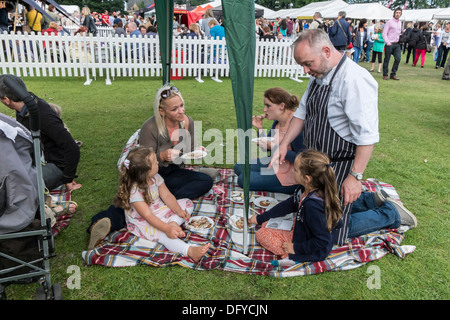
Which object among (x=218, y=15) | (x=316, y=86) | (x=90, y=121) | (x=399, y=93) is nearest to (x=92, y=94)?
(x=90, y=121)

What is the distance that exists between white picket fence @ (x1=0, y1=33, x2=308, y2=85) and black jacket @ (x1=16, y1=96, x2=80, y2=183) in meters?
7.63

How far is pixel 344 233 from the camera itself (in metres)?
3.34

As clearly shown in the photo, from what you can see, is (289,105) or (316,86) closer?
(316,86)

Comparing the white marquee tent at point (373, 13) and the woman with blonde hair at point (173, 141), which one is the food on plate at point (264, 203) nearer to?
the woman with blonde hair at point (173, 141)

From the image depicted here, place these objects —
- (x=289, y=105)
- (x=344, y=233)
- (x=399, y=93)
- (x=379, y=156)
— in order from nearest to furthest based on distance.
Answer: (x=344, y=233) < (x=289, y=105) < (x=379, y=156) < (x=399, y=93)

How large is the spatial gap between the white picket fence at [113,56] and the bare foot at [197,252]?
9496 millimetres

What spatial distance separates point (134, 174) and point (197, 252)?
37.5 inches

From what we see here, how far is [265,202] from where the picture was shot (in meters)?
4.16

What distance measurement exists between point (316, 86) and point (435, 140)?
5.14m

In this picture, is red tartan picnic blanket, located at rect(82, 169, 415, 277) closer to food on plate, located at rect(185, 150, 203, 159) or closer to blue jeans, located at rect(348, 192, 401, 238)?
blue jeans, located at rect(348, 192, 401, 238)

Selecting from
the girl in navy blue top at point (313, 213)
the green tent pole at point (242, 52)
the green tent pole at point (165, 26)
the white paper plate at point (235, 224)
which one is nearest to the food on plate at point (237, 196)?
the white paper plate at point (235, 224)

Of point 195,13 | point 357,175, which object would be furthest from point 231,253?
point 195,13

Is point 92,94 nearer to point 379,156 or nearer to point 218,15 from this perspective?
point 379,156

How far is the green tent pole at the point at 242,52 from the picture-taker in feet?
8.19
